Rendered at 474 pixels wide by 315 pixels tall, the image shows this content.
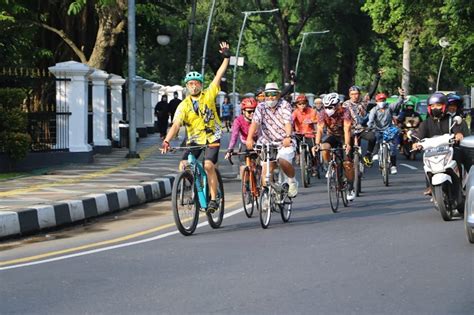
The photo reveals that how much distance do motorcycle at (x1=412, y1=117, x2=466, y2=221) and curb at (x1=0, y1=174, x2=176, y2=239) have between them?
4.60 m

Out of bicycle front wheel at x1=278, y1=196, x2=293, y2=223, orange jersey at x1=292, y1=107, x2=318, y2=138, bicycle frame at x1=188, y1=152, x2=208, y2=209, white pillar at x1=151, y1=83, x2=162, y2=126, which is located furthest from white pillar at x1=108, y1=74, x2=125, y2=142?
bicycle frame at x1=188, y1=152, x2=208, y2=209

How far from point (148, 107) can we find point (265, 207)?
31589 millimetres

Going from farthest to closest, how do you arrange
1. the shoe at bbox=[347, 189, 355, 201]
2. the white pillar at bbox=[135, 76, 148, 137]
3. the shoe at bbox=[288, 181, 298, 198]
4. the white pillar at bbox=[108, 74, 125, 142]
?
the white pillar at bbox=[135, 76, 148, 137]
the white pillar at bbox=[108, 74, 125, 142]
the shoe at bbox=[347, 189, 355, 201]
the shoe at bbox=[288, 181, 298, 198]

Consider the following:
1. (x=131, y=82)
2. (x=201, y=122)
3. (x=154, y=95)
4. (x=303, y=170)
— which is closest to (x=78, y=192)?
(x=201, y=122)

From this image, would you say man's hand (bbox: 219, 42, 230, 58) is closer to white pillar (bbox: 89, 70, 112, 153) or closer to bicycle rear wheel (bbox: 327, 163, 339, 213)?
bicycle rear wheel (bbox: 327, 163, 339, 213)

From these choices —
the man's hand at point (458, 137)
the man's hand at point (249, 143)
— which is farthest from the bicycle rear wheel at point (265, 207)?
the man's hand at point (458, 137)

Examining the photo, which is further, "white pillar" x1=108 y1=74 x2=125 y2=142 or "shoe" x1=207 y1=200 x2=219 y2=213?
"white pillar" x1=108 y1=74 x2=125 y2=142

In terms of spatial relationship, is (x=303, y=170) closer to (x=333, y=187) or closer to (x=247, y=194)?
(x=333, y=187)

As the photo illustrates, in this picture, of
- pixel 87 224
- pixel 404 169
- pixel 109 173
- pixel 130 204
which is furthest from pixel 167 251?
pixel 404 169

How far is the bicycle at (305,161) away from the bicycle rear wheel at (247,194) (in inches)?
215

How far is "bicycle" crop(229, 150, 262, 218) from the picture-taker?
498 inches

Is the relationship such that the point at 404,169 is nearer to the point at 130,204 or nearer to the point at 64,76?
the point at 64,76

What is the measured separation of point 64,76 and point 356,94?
7.97m

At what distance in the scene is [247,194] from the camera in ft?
42.2
